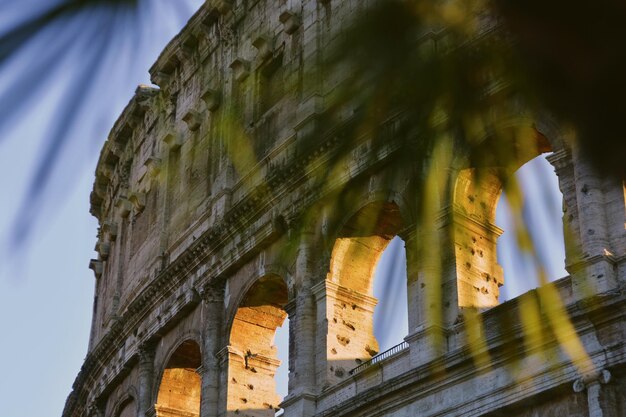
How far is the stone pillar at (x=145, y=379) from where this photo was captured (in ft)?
72.0

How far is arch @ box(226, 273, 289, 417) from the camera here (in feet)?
63.2

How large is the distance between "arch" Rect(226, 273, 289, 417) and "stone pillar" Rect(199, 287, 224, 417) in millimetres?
381

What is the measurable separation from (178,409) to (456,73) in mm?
20250

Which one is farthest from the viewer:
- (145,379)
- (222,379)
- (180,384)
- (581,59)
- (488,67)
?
(145,379)

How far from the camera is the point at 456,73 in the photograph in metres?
2.01

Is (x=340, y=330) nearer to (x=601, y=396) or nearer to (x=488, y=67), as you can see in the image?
(x=601, y=396)

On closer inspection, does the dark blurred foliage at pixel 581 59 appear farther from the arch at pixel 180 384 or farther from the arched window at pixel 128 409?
the arched window at pixel 128 409

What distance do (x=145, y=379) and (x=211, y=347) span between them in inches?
115

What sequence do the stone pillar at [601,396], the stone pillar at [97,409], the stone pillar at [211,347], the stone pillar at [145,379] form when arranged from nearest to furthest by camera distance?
the stone pillar at [601,396] < the stone pillar at [211,347] < the stone pillar at [145,379] < the stone pillar at [97,409]

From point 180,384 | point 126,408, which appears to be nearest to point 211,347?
point 180,384

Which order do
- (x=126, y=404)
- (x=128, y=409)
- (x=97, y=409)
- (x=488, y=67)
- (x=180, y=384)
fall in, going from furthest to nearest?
(x=97, y=409) → (x=126, y=404) → (x=128, y=409) → (x=180, y=384) → (x=488, y=67)

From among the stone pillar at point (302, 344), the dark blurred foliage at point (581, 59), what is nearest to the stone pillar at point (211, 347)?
the stone pillar at point (302, 344)

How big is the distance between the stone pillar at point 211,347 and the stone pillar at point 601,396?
26.5 feet

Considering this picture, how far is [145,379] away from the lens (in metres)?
22.2
